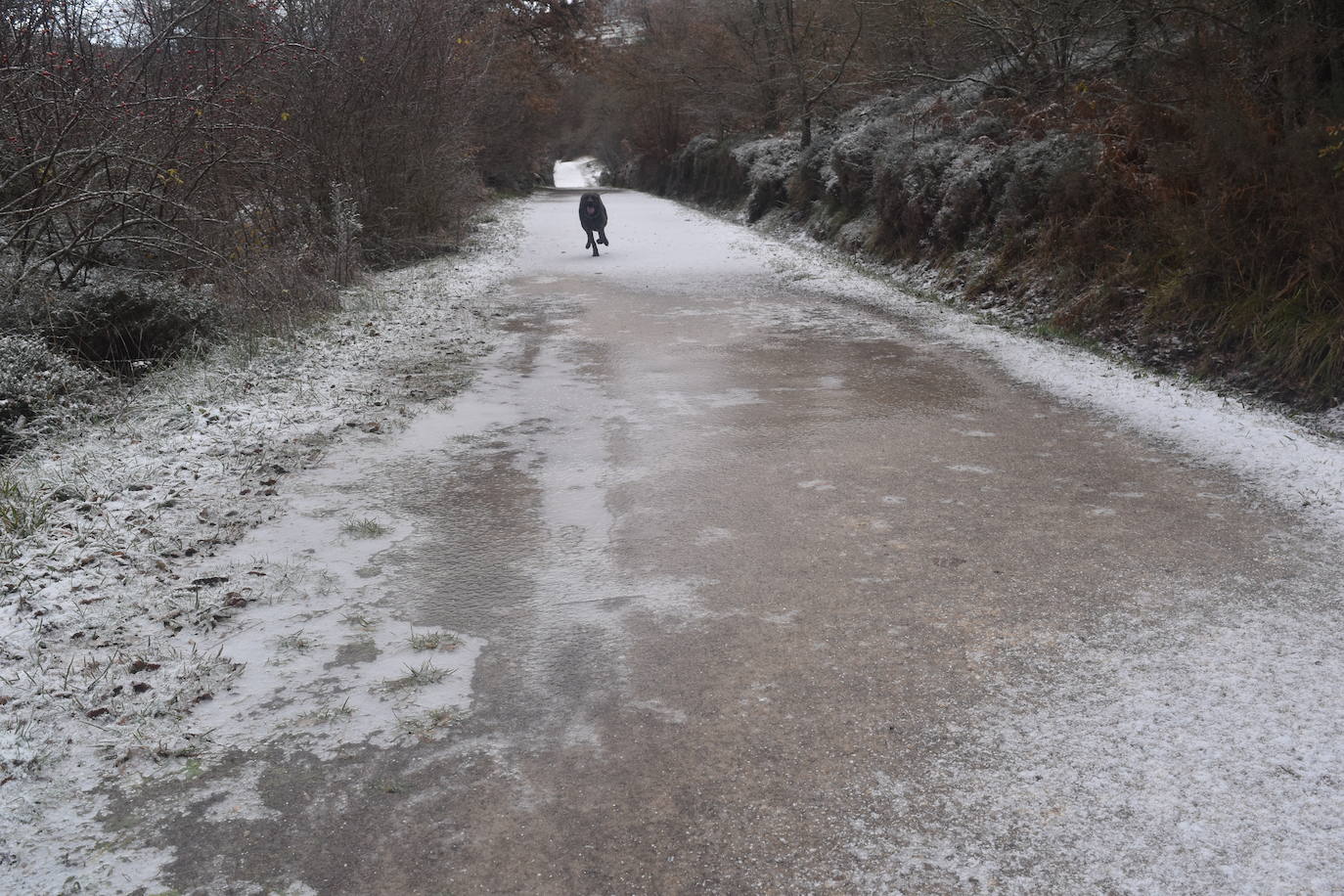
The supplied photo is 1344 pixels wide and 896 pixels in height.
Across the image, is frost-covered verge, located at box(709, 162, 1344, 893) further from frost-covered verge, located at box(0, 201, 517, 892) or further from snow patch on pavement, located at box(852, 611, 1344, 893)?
frost-covered verge, located at box(0, 201, 517, 892)

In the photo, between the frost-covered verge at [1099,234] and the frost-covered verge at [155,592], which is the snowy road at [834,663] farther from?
the frost-covered verge at [1099,234]

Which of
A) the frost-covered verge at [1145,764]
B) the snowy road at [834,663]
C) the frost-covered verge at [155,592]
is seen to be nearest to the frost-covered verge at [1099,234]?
the snowy road at [834,663]

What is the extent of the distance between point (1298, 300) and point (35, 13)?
11.1m

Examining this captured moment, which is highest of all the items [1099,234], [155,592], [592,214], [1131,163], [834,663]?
[1131,163]

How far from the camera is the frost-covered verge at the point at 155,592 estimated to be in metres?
3.30

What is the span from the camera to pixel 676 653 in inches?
156

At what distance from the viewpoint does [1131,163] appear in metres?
10.8

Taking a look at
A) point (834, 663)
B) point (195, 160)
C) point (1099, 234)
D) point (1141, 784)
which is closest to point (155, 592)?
point (834, 663)

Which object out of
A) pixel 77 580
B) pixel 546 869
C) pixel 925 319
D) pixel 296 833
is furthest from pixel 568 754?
pixel 925 319

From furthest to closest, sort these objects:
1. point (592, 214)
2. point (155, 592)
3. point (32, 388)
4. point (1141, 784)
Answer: point (592, 214), point (32, 388), point (155, 592), point (1141, 784)

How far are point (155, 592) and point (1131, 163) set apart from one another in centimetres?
1089

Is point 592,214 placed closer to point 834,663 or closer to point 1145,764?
point 834,663

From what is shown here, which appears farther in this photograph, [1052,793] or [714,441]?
[714,441]

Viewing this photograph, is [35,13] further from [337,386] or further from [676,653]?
[676,653]
